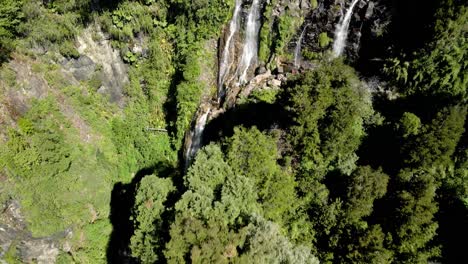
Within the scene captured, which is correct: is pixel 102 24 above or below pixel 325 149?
above

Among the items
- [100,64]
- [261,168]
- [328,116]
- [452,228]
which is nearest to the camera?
[452,228]

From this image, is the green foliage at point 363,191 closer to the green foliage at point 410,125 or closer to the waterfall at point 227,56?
the green foliage at point 410,125

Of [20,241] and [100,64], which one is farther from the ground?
[100,64]

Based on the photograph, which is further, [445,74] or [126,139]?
[126,139]

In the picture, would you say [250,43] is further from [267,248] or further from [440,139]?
[267,248]

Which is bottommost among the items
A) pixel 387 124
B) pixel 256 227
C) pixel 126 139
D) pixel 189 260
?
pixel 126 139

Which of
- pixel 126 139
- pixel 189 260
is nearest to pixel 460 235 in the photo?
pixel 189 260

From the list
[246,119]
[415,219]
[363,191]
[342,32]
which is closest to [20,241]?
[246,119]

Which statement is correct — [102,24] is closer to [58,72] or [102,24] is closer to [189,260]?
[58,72]
